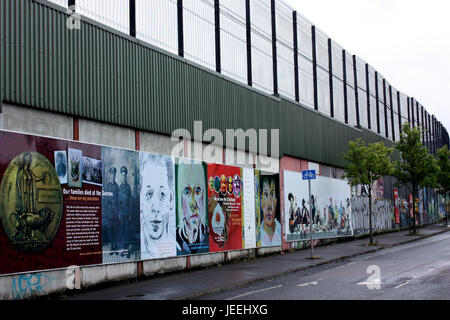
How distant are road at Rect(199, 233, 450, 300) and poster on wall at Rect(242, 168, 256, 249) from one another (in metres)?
3.94

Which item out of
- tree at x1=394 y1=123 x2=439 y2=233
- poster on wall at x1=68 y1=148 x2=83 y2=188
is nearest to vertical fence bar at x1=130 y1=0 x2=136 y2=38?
poster on wall at x1=68 y1=148 x2=83 y2=188

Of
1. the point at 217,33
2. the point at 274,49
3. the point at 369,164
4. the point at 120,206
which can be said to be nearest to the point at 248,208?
the point at 217,33

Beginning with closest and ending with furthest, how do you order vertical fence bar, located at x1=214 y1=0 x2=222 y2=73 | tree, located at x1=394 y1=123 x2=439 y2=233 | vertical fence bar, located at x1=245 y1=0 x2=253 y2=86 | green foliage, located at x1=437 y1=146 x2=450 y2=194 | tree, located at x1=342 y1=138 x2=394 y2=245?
1. vertical fence bar, located at x1=214 y1=0 x2=222 y2=73
2. vertical fence bar, located at x1=245 y1=0 x2=253 y2=86
3. tree, located at x1=342 y1=138 x2=394 y2=245
4. tree, located at x1=394 y1=123 x2=439 y2=233
5. green foliage, located at x1=437 y1=146 x2=450 y2=194

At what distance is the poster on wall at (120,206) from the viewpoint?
15.4m

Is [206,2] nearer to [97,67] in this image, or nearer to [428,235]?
[97,67]

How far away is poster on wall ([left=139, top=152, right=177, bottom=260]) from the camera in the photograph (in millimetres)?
16922

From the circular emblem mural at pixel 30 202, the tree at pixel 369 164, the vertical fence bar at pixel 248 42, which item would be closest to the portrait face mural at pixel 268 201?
the vertical fence bar at pixel 248 42

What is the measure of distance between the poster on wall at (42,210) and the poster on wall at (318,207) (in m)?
11.6

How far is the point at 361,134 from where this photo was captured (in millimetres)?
39031

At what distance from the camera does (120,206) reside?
52.3 ft

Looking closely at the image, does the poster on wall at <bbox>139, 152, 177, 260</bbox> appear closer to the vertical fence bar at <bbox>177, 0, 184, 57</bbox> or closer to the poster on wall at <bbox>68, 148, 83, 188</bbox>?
the poster on wall at <bbox>68, 148, 83, 188</bbox>

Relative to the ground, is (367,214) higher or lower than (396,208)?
lower

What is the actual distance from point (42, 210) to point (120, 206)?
3.02 m

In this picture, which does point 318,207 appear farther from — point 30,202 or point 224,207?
point 30,202
